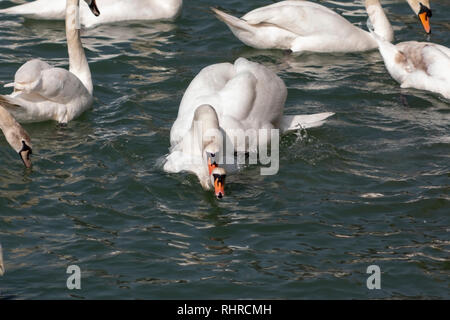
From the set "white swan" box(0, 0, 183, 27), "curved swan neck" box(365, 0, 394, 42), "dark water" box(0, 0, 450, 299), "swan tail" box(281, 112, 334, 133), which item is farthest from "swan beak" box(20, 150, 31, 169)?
"curved swan neck" box(365, 0, 394, 42)

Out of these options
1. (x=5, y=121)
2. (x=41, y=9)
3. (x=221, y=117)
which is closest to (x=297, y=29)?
(x=41, y=9)

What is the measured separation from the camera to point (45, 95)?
10.4 metres

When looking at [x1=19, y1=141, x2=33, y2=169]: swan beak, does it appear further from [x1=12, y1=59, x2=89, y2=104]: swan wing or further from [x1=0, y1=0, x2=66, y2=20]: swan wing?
[x1=0, y1=0, x2=66, y2=20]: swan wing

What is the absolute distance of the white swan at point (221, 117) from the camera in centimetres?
902

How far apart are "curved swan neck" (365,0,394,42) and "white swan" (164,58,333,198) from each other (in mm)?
3205

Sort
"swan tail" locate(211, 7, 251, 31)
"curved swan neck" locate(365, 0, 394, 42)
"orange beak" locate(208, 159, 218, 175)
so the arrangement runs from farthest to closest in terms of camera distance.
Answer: "curved swan neck" locate(365, 0, 394, 42) → "swan tail" locate(211, 7, 251, 31) → "orange beak" locate(208, 159, 218, 175)

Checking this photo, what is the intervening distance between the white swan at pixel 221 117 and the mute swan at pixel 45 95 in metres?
1.35

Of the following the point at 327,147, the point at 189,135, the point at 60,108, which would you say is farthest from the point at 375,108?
the point at 60,108

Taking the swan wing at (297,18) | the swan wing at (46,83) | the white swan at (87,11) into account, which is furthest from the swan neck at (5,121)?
the white swan at (87,11)

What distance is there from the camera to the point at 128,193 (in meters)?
8.97

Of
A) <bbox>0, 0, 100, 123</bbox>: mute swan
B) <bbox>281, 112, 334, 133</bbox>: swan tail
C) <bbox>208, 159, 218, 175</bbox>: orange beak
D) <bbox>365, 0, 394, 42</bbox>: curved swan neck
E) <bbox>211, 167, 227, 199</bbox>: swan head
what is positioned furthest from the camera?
<bbox>365, 0, 394, 42</bbox>: curved swan neck

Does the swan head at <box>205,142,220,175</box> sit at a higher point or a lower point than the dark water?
higher

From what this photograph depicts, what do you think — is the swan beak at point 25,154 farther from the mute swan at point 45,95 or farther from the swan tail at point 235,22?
the swan tail at point 235,22

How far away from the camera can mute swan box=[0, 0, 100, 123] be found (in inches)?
397
